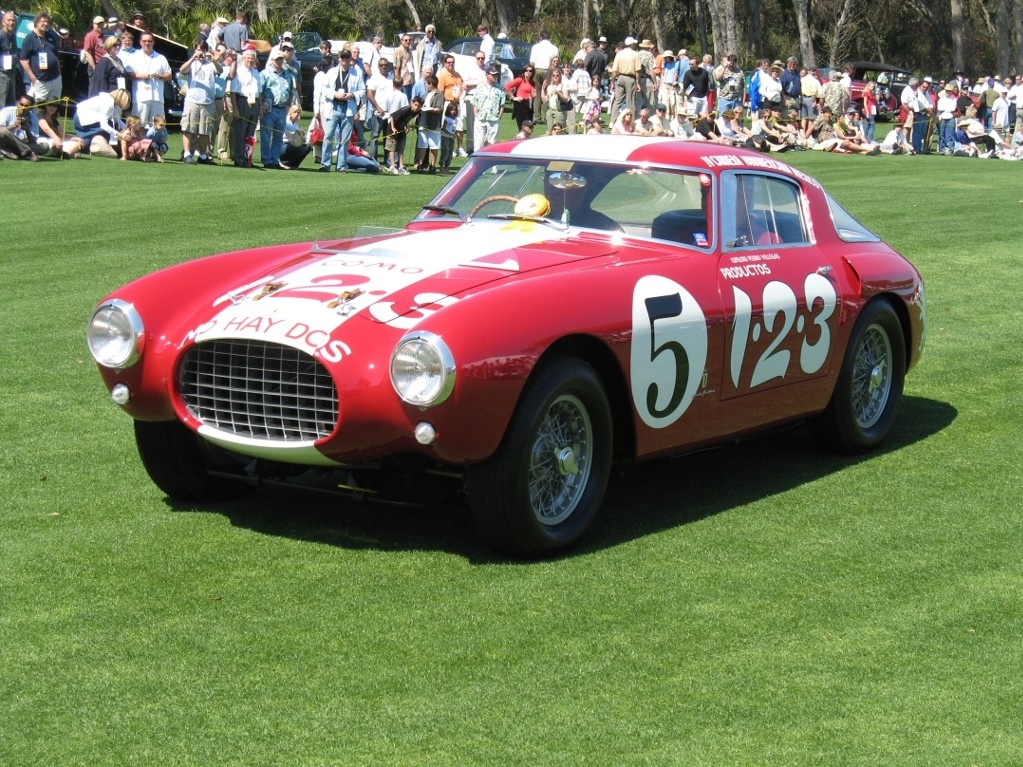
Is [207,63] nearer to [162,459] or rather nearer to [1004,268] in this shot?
[1004,268]

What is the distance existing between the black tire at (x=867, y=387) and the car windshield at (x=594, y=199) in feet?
3.97

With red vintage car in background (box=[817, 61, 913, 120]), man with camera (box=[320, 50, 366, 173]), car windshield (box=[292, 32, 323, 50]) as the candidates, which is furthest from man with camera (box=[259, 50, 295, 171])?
red vintage car in background (box=[817, 61, 913, 120])

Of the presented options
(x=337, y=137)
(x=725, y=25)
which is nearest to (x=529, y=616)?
(x=337, y=137)

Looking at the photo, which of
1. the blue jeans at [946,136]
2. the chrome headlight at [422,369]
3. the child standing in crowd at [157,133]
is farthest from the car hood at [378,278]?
the blue jeans at [946,136]

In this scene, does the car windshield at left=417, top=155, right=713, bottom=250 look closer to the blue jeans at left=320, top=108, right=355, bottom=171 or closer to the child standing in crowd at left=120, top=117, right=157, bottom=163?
the child standing in crowd at left=120, top=117, right=157, bottom=163

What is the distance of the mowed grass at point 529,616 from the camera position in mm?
4004

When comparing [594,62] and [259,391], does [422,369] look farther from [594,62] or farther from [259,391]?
[594,62]

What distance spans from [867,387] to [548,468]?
8.80ft

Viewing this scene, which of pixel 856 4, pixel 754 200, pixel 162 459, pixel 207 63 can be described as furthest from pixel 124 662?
pixel 856 4

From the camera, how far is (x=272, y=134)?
21.5 meters

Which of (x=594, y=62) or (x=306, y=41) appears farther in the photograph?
(x=306, y=41)

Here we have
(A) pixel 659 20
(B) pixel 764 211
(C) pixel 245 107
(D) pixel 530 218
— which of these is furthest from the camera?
(A) pixel 659 20

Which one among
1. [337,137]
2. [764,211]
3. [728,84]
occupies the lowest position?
[764,211]

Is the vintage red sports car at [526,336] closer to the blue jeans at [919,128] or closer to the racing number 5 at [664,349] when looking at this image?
the racing number 5 at [664,349]
